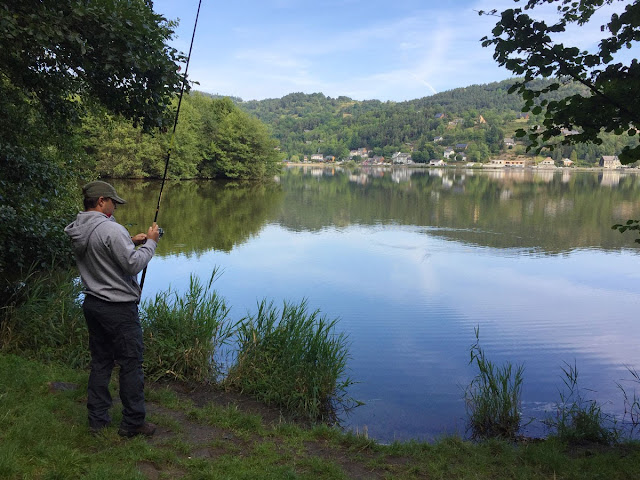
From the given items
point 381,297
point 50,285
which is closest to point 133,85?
point 50,285

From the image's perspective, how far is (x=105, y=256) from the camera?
373 centimetres

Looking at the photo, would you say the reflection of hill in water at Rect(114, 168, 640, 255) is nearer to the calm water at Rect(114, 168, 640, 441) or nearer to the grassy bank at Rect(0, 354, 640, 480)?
the calm water at Rect(114, 168, 640, 441)

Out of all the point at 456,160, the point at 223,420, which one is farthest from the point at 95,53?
the point at 456,160

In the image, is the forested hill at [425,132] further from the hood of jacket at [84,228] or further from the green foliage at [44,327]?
the hood of jacket at [84,228]

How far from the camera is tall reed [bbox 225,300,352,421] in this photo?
5934 millimetres

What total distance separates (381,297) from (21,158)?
24.6 ft

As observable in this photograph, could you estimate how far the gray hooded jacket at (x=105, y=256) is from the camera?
3664mm

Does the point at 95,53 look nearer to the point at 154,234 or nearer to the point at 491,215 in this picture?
the point at 154,234

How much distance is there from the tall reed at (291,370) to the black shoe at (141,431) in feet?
6.17

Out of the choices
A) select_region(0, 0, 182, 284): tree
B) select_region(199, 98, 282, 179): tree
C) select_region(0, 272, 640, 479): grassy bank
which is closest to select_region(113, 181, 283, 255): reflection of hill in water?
select_region(0, 0, 182, 284): tree

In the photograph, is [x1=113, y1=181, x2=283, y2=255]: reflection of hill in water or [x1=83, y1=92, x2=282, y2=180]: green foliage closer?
[x1=113, y1=181, x2=283, y2=255]: reflection of hill in water

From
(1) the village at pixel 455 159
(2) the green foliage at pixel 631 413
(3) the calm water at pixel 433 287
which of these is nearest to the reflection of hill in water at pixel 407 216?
(3) the calm water at pixel 433 287

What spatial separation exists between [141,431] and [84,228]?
5.50 feet

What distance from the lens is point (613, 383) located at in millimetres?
7316
